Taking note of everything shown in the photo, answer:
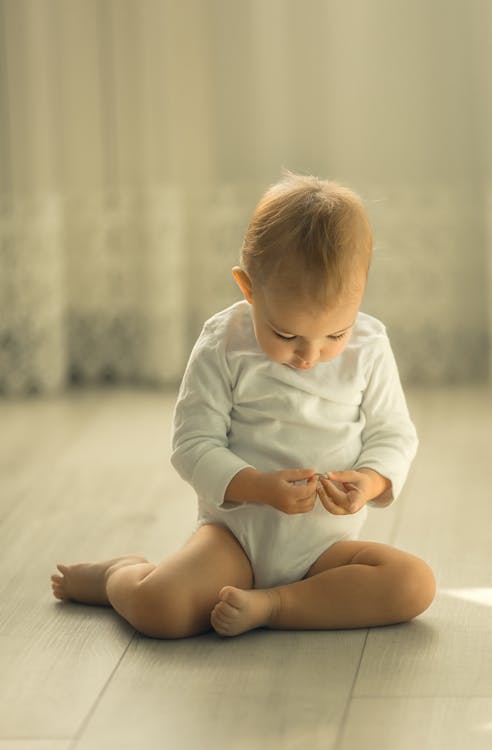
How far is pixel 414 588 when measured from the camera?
1.43m

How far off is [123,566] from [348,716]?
0.40 m

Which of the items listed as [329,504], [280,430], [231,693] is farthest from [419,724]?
[280,430]

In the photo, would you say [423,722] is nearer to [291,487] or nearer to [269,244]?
[291,487]

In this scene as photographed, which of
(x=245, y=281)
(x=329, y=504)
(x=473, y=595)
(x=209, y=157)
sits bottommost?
(x=473, y=595)

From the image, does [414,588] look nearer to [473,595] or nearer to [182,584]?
[473,595]

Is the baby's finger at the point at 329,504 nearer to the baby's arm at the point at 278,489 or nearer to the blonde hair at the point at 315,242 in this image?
the baby's arm at the point at 278,489

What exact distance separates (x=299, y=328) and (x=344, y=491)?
0.19 meters

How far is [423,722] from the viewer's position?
121cm

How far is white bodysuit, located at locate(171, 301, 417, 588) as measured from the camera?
148 centimetres

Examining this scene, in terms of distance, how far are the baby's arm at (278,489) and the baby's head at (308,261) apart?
13cm

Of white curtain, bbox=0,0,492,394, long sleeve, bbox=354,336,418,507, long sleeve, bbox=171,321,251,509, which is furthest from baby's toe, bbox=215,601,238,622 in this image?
white curtain, bbox=0,0,492,394

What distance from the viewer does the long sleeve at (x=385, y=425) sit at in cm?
150

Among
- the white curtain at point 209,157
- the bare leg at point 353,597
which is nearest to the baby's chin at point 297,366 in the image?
the bare leg at point 353,597

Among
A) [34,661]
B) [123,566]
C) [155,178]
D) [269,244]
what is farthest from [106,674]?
[155,178]
